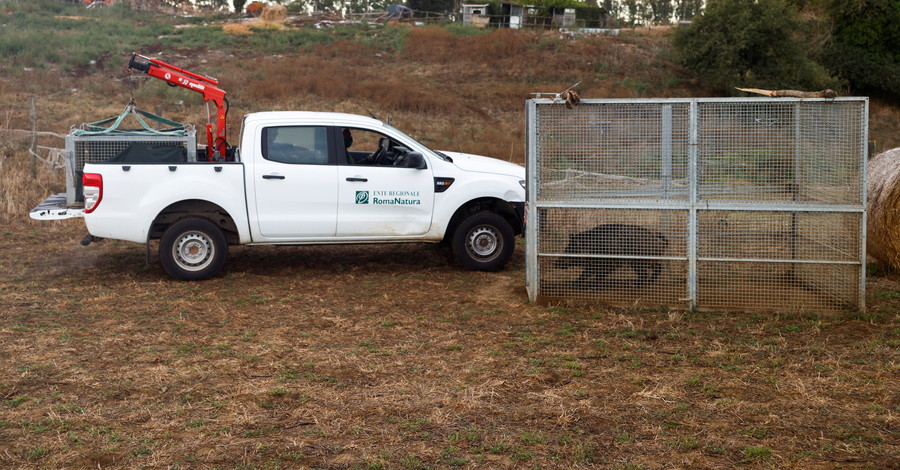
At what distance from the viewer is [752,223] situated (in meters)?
8.64

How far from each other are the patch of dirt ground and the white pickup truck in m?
0.56

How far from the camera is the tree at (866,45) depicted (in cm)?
4150

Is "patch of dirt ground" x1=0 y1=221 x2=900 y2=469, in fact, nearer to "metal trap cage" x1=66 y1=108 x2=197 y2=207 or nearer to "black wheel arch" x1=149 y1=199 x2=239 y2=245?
"black wheel arch" x1=149 y1=199 x2=239 y2=245

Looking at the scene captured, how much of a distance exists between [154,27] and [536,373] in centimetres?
4671

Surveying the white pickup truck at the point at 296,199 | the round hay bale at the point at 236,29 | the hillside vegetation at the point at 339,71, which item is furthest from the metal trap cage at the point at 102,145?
the round hay bale at the point at 236,29

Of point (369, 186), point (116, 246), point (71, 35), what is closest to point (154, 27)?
point (71, 35)

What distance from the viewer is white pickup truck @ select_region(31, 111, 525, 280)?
32.6 ft

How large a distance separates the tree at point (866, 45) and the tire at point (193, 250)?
39082 mm

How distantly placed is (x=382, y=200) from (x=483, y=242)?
140 centimetres

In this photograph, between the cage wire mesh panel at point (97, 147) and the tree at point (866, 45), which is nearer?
the cage wire mesh panel at point (97, 147)

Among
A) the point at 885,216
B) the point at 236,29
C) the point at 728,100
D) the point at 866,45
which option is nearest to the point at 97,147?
the point at 728,100

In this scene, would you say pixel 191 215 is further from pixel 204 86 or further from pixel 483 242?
pixel 483 242

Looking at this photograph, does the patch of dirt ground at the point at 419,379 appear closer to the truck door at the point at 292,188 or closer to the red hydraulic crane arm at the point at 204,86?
the truck door at the point at 292,188

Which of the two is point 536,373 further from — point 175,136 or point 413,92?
point 413,92
